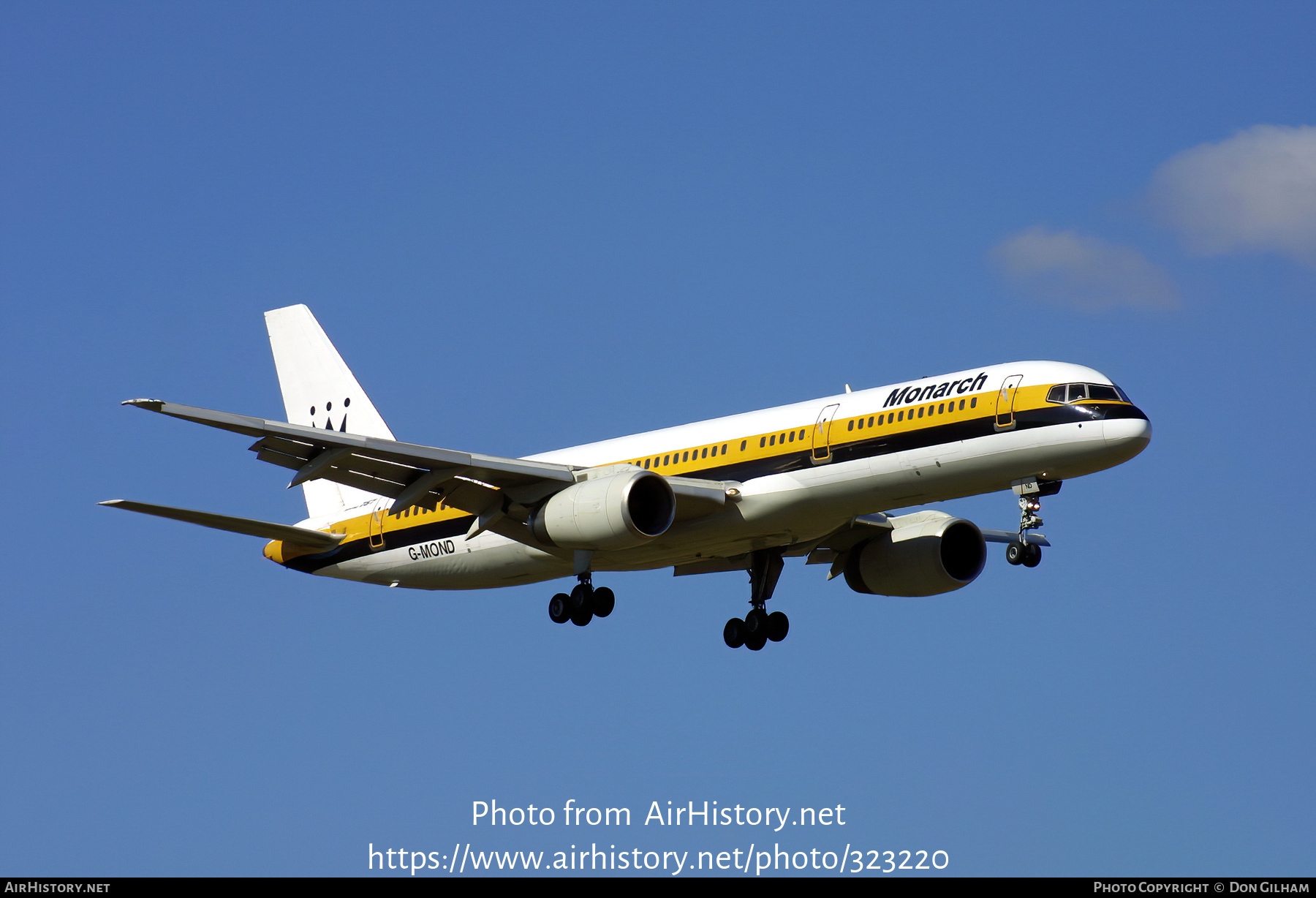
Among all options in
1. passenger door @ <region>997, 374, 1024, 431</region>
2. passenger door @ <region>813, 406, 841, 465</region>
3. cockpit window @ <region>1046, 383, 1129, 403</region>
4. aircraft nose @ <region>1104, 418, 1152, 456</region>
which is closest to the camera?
aircraft nose @ <region>1104, 418, 1152, 456</region>

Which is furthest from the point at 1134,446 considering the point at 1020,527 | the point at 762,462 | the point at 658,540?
the point at 658,540

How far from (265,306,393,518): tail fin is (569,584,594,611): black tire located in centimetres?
963

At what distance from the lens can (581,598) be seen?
133 ft

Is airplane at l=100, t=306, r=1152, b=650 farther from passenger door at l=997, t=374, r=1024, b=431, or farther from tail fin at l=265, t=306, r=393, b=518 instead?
tail fin at l=265, t=306, r=393, b=518

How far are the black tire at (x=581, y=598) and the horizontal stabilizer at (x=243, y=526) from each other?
26.8 ft

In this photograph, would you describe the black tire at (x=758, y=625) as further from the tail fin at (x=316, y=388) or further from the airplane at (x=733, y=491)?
the tail fin at (x=316, y=388)

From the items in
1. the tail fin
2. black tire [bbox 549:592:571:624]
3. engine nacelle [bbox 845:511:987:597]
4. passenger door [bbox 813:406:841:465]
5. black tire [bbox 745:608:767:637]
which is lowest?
black tire [bbox 549:592:571:624]

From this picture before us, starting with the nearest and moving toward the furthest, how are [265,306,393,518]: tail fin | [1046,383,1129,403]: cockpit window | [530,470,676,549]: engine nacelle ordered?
[1046,383,1129,403]: cockpit window
[530,470,676,549]: engine nacelle
[265,306,393,518]: tail fin

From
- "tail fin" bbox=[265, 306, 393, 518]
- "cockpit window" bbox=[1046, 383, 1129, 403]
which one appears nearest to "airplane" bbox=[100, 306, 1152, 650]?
"cockpit window" bbox=[1046, 383, 1129, 403]

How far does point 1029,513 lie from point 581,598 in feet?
36.7

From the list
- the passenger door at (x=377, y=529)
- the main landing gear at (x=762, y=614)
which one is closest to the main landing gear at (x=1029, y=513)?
the main landing gear at (x=762, y=614)

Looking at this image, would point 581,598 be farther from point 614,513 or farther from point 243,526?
point 243,526

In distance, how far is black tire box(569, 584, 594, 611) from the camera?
40531mm

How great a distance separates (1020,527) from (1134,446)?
3072mm
